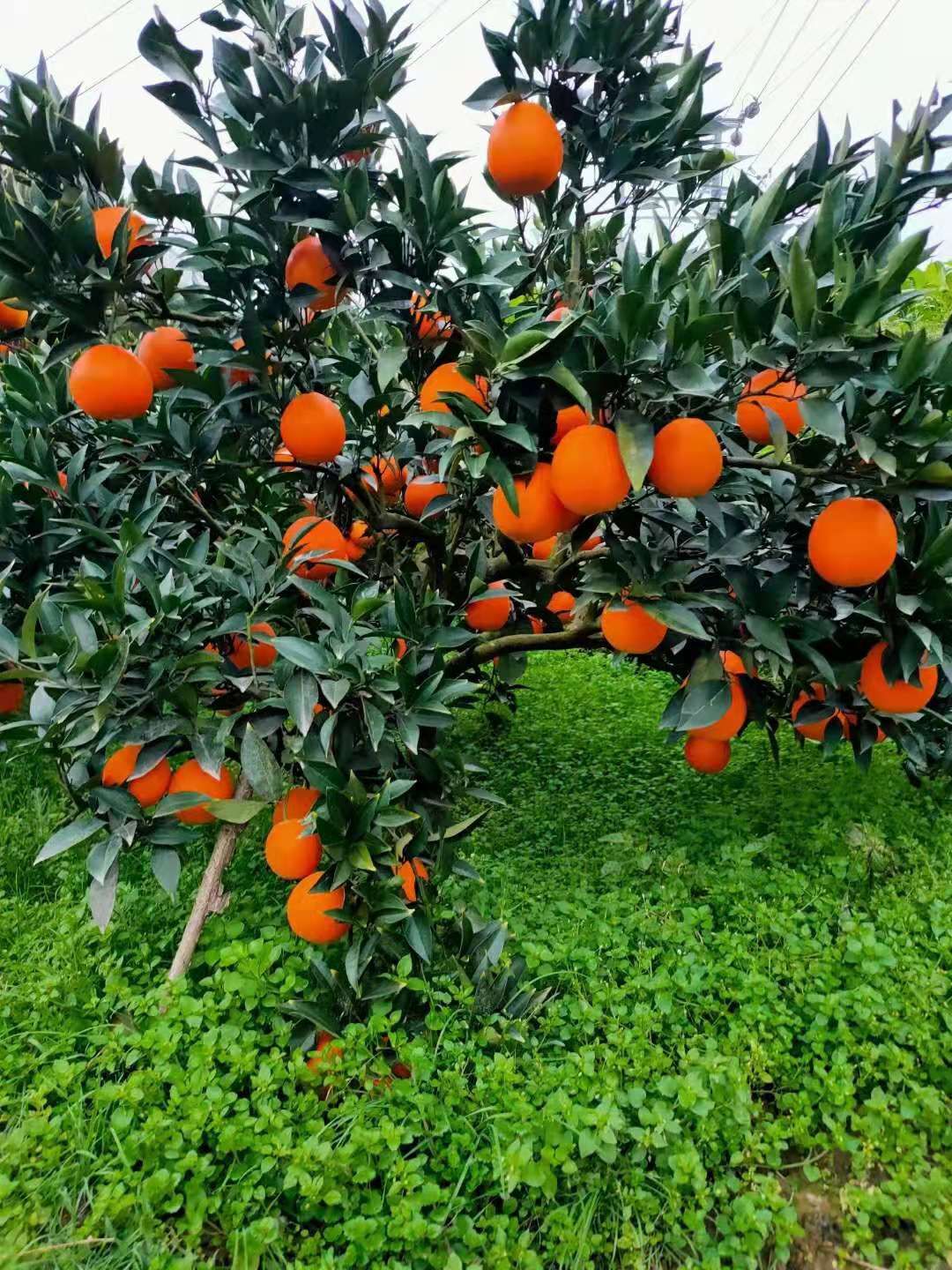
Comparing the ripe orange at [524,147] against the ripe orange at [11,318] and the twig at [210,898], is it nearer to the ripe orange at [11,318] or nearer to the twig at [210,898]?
the ripe orange at [11,318]

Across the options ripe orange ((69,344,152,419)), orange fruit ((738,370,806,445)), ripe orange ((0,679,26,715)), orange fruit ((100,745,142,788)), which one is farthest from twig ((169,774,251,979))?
orange fruit ((738,370,806,445))

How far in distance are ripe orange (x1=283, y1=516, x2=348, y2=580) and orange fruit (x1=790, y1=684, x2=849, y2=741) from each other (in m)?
1.05

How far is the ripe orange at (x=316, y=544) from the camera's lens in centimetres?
162

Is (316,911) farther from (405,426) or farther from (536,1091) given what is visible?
(405,426)

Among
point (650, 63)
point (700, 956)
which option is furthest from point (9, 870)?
point (650, 63)

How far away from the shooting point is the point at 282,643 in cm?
135

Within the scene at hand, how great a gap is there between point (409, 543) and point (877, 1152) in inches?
65.8

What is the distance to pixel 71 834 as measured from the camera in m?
1.33

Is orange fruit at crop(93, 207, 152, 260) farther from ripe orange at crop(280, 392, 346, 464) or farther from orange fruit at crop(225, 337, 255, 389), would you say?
ripe orange at crop(280, 392, 346, 464)

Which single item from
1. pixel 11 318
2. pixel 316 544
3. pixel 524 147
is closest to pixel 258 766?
pixel 316 544

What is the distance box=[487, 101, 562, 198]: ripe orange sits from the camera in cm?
136

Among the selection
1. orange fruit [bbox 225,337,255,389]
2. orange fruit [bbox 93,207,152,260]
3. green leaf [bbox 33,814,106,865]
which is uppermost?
orange fruit [bbox 93,207,152,260]

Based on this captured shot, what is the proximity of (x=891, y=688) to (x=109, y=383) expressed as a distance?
1.50 meters

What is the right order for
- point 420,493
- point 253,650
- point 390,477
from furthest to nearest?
point 390,477 < point 420,493 < point 253,650
